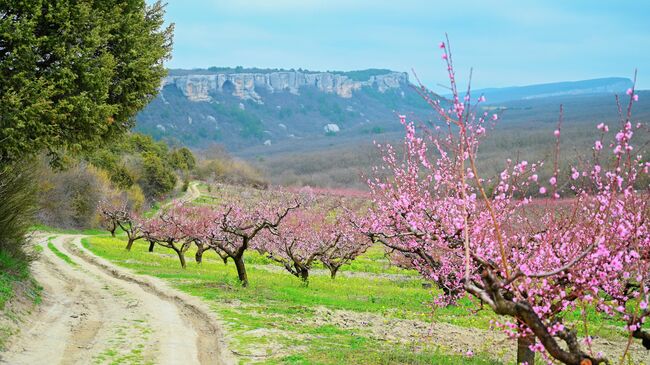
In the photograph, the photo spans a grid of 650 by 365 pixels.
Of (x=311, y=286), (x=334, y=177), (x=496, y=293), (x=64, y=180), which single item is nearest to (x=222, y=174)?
(x=334, y=177)

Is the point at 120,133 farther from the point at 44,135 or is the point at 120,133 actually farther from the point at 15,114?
the point at 15,114

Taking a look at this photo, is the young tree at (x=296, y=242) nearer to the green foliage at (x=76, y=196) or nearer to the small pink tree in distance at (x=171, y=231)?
the small pink tree in distance at (x=171, y=231)

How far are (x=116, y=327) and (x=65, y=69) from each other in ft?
22.1

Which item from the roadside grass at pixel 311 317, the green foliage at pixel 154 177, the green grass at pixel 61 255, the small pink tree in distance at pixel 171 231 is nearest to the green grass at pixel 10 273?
the roadside grass at pixel 311 317

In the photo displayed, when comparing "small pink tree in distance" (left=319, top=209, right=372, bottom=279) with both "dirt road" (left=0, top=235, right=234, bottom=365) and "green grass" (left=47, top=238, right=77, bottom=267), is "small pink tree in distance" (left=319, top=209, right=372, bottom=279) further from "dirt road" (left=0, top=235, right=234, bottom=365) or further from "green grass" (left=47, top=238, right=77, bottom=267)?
"green grass" (left=47, top=238, right=77, bottom=267)

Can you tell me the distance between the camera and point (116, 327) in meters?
14.6

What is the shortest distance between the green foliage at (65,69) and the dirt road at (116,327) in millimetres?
4726

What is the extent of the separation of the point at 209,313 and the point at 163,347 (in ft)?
12.4

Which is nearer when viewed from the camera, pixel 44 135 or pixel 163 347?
pixel 163 347

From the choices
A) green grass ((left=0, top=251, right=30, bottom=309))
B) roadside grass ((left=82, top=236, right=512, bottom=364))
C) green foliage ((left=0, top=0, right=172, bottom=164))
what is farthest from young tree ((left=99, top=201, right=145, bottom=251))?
green foliage ((left=0, top=0, right=172, bottom=164))

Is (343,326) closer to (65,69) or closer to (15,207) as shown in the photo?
(65,69)

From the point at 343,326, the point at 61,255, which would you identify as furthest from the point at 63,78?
the point at 61,255

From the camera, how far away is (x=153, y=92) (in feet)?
63.2

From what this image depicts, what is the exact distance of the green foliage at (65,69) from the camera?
46.4 ft
